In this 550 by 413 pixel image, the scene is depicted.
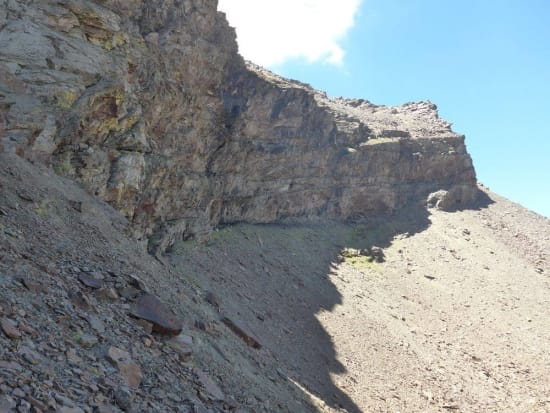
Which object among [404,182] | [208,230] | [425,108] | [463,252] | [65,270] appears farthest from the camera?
[425,108]

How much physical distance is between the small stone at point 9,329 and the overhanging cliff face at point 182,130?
11.3 meters

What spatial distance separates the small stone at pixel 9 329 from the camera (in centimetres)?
600

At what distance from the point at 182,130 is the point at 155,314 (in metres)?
27.8

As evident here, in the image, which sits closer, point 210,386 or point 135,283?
point 210,386

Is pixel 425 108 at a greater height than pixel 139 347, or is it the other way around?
pixel 425 108

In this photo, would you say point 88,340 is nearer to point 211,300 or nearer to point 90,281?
point 90,281

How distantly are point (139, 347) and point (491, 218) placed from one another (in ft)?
203

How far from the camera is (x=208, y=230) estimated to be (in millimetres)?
34844

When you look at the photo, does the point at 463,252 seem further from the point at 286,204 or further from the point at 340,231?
the point at 286,204

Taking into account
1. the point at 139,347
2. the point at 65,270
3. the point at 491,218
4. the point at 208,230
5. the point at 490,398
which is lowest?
the point at 490,398

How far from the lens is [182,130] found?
35.8 meters

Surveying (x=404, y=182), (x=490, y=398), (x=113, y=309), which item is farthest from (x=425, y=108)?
(x=113, y=309)

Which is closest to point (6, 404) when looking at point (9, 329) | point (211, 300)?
point (9, 329)

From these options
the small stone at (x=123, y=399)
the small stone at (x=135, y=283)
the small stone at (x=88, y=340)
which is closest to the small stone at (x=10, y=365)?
the small stone at (x=123, y=399)
